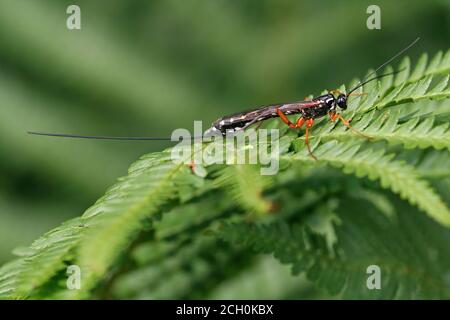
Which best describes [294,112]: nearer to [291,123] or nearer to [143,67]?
[291,123]

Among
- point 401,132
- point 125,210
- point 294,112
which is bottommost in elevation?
point 125,210

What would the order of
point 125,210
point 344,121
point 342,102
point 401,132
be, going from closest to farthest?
point 125,210 < point 401,132 < point 344,121 < point 342,102

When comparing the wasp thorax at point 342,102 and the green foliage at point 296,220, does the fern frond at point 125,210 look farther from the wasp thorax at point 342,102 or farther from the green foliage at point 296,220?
the wasp thorax at point 342,102

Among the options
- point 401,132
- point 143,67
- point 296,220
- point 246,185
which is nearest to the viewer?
point 246,185

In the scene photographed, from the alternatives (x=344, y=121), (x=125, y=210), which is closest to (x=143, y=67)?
(x=344, y=121)

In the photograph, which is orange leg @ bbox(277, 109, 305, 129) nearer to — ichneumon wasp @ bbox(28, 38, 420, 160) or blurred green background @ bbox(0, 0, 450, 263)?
ichneumon wasp @ bbox(28, 38, 420, 160)

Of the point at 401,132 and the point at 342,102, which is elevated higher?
the point at 342,102

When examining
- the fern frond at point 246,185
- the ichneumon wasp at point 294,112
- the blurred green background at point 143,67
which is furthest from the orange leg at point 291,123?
the blurred green background at point 143,67
